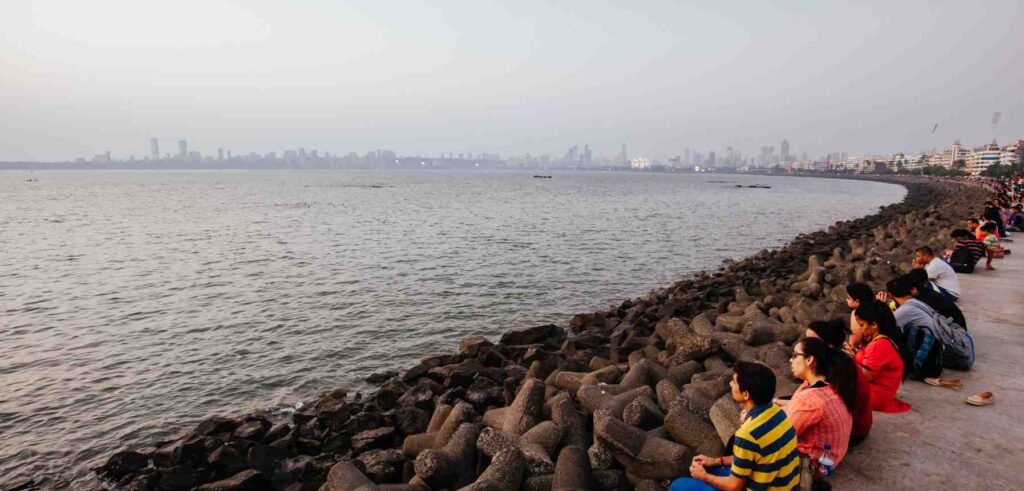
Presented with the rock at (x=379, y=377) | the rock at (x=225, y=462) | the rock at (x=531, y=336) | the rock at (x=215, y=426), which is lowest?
the rock at (x=379, y=377)

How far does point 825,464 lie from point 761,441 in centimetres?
133

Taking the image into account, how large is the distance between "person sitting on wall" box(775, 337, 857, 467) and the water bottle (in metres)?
0.03

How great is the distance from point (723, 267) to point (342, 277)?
49.3 feet

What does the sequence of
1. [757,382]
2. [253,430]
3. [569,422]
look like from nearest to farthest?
[757,382]
[569,422]
[253,430]

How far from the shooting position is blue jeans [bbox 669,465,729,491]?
4.13 m

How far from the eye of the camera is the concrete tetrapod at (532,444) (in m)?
5.23

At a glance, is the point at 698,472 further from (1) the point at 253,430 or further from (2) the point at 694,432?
(1) the point at 253,430

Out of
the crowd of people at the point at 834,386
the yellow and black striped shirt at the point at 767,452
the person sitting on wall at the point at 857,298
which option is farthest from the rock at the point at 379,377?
the yellow and black striped shirt at the point at 767,452

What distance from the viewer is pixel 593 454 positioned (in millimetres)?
5402

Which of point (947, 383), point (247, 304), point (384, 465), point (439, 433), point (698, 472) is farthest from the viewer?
point (247, 304)

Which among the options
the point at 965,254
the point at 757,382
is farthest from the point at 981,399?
the point at 965,254

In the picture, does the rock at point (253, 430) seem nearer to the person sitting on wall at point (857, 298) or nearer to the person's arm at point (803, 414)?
the person's arm at point (803, 414)

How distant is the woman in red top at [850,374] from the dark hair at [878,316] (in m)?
0.75

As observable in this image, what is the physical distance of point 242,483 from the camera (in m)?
6.50
